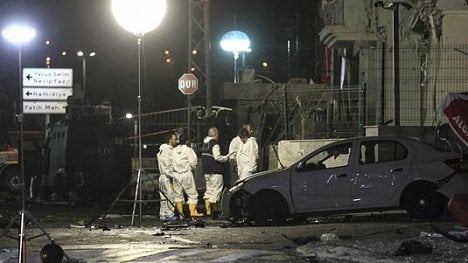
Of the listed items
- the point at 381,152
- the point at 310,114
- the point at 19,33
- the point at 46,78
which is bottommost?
the point at 381,152

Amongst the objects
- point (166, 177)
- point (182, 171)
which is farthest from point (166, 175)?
point (182, 171)

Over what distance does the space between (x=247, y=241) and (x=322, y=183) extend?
2270 millimetres

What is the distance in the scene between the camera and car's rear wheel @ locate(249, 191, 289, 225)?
1279cm

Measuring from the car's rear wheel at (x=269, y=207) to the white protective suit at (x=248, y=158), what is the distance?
214 cm

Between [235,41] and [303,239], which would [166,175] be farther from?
[235,41]

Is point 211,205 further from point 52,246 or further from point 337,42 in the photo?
point 337,42

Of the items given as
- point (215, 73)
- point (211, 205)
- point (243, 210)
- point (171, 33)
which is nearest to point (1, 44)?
point (171, 33)

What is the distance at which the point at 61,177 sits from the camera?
69.9ft

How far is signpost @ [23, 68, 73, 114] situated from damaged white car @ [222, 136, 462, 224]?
1658 cm

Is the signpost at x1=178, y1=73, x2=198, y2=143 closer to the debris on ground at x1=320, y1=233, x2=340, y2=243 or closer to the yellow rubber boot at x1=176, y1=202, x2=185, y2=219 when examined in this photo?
the yellow rubber boot at x1=176, y1=202, x2=185, y2=219

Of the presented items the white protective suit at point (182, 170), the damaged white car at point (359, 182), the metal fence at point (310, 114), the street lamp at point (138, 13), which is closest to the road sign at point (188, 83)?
the metal fence at point (310, 114)

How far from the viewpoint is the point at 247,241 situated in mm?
10867

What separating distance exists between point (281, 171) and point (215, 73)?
134 ft

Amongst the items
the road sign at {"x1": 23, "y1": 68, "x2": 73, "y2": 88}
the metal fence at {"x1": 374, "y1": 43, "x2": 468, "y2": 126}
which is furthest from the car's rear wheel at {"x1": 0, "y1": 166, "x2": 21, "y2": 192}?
the metal fence at {"x1": 374, "y1": 43, "x2": 468, "y2": 126}
